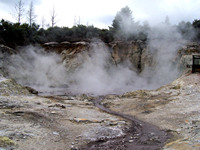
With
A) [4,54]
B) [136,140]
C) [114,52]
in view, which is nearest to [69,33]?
[114,52]

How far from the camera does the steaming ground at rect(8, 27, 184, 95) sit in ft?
61.4

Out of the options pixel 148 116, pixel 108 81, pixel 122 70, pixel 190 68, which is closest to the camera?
pixel 148 116

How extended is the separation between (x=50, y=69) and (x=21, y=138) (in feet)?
56.2

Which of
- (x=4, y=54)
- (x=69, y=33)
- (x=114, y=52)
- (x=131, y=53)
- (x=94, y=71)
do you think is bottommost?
(x=94, y=71)

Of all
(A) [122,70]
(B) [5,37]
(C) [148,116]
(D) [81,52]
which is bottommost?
(C) [148,116]

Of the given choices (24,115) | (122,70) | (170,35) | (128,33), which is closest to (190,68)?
(170,35)

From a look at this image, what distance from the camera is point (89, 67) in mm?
21344

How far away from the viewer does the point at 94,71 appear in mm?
21156

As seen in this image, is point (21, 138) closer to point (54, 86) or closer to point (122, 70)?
point (54, 86)

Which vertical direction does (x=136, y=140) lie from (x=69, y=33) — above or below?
below

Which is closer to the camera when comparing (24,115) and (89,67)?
(24,115)

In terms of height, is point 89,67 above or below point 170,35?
below

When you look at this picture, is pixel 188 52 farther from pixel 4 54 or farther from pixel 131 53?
pixel 4 54

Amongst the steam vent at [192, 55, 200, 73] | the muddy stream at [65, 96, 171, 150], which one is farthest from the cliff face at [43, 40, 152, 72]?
the muddy stream at [65, 96, 171, 150]
